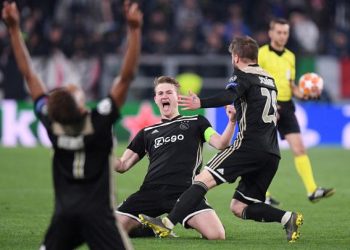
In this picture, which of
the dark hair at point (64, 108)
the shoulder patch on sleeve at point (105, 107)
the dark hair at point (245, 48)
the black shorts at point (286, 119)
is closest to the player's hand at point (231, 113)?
the dark hair at point (245, 48)

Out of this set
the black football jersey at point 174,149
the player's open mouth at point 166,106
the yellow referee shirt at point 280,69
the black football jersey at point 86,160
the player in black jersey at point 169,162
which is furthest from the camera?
the yellow referee shirt at point 280,69

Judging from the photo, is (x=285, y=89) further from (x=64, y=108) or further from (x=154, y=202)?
(x=64, y=108)

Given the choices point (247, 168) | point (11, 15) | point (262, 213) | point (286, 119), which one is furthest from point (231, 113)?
point (286, 119)

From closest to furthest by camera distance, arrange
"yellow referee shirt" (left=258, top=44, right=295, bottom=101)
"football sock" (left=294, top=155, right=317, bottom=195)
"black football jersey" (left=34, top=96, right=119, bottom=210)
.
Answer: "black football jersey" (left=34, top=96, right=119, bottom=210)
"football sock" (left=294, top=155, right=317, bottom=195)
"yellow referee shirt" (left=258, top=44, right=295, bottom=101)

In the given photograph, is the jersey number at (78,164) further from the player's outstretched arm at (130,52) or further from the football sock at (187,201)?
the football sock at (187,201)

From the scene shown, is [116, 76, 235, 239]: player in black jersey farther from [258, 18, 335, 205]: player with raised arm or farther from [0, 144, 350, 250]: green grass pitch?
[258, 18, 335, 205]: player with raised arm

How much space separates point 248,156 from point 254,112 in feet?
1.42

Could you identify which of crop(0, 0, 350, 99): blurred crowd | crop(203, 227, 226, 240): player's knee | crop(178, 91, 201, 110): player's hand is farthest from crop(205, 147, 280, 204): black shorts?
crop(0, 0, 350, 99): blurred crowd

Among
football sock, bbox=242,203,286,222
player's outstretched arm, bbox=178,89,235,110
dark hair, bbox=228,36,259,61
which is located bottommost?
football sock, bbox=242,203,286,222

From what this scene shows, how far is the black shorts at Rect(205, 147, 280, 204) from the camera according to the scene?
8.91 m

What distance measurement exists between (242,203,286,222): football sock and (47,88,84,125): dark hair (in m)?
3.39

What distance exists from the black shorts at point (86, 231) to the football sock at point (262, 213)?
3154 mm

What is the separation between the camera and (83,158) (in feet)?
20.9

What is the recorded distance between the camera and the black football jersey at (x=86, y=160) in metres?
6.29
